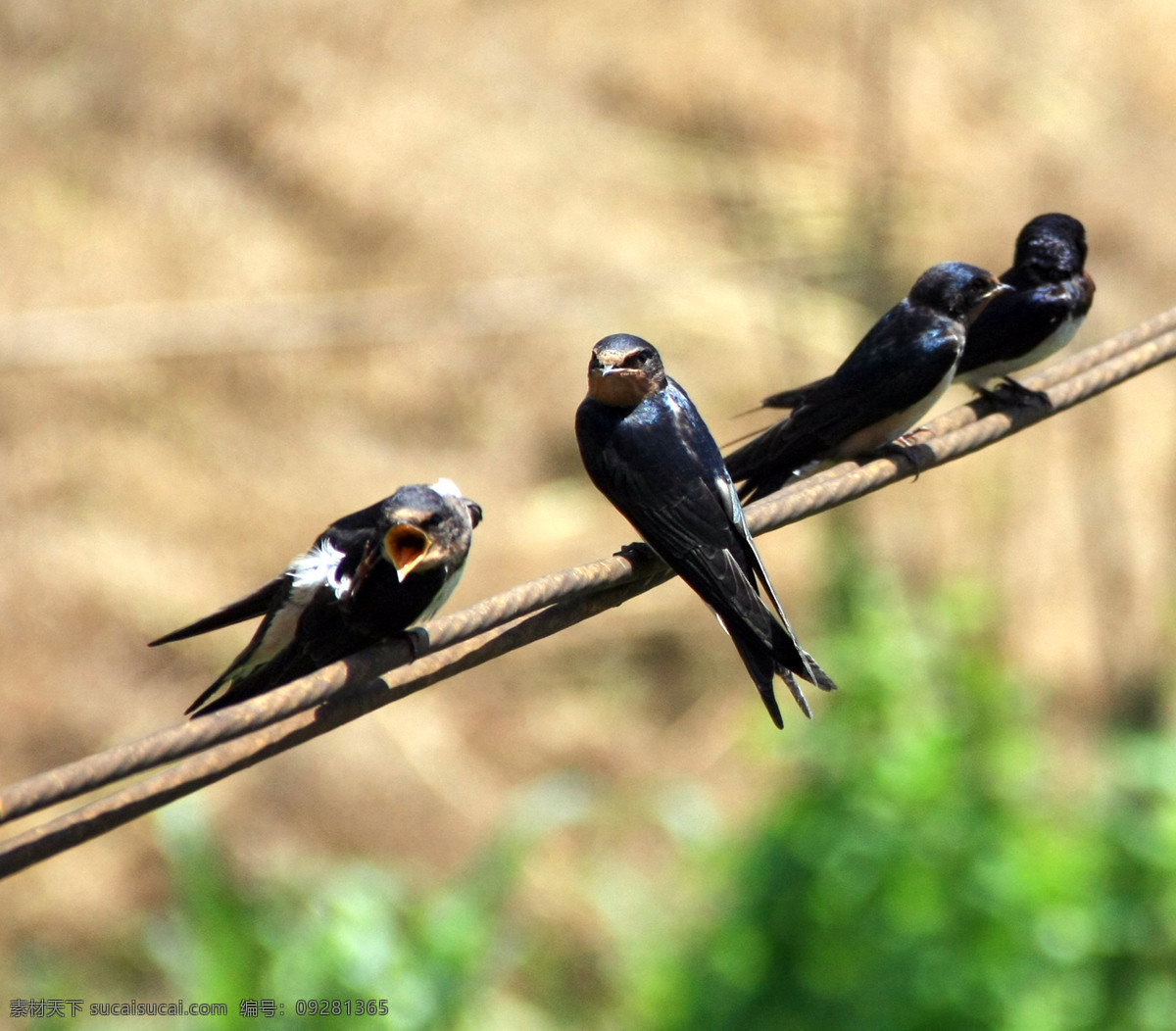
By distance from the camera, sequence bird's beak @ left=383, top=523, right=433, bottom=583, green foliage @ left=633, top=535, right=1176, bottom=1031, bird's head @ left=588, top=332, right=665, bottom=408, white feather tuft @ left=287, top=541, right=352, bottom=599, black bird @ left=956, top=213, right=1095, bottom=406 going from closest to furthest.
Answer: bird's beak @ left=383, top=523, right=433, bottom=583 < white feather tuft @ left=287, top=541, right=352, bottom=599 < bird's head @ left=588, top=332, right=665, bottom=408 < black bird @ left=956, top=213, right=1095, bottom=406 < green foliage @ left=633, top=535, right=1176, bottom=1031

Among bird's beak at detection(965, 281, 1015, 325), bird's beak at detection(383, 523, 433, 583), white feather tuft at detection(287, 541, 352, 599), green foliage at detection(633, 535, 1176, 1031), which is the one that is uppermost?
bird's beak at detection(965, 281, 1015, 325)

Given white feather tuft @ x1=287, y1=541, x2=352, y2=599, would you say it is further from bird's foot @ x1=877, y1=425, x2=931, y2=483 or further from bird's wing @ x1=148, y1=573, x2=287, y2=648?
bird's foot @ x1=877, y1=425, x2=931, y2=483

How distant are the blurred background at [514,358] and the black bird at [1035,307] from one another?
5.21 ft

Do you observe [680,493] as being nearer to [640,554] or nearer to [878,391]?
[640,554]

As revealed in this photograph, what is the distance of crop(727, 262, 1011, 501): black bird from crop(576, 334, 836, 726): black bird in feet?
1.58

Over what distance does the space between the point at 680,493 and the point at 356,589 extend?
76cm

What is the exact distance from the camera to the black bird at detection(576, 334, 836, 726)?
10.3ft

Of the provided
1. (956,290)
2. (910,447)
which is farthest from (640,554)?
(956,290)

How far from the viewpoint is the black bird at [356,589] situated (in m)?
2.99

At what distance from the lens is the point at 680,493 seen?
11.0ft

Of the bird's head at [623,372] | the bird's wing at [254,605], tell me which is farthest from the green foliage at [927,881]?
the bird's wing at [254,605]

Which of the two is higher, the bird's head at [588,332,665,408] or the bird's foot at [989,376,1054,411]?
the bird's head at [588,332,665,408]

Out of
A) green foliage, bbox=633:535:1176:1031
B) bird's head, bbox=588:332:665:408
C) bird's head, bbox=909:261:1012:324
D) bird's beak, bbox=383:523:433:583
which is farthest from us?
green foliage, bbox=633:535:1176:1031

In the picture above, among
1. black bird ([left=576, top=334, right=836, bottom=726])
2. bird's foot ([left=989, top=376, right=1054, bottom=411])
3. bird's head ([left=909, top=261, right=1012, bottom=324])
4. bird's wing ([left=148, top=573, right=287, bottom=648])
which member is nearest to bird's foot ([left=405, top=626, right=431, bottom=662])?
bird's wing ([left=148, top=573, right=287, bottom=648])
